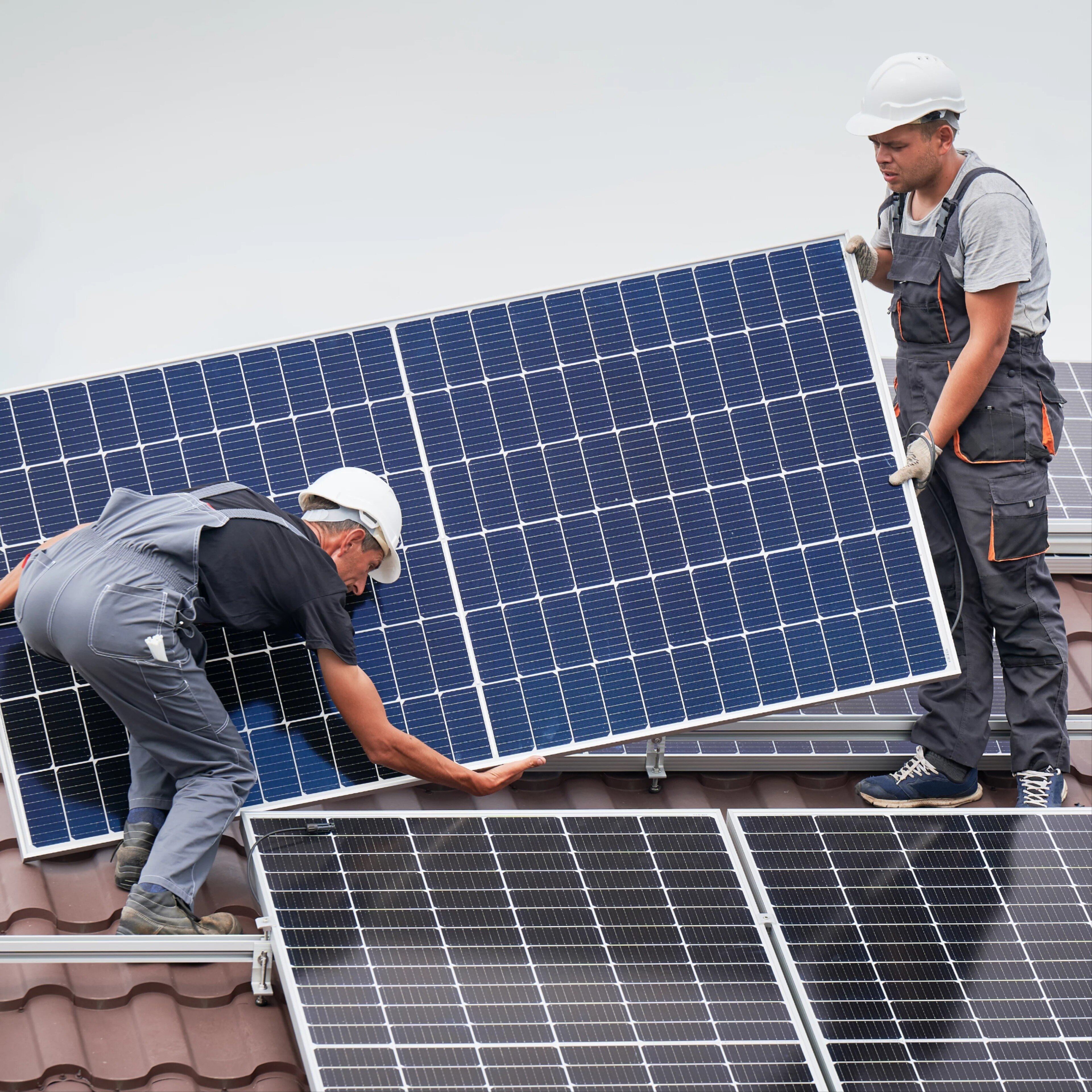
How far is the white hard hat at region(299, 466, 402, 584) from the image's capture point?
21.0ft

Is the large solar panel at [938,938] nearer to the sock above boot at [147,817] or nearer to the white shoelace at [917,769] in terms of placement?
the white shoelace at [917,769]

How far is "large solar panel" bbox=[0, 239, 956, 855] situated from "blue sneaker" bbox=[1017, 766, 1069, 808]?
81 centimetres

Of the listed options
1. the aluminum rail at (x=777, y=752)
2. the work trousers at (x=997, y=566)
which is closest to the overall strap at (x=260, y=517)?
the aluminum rail at (x=777, y=752)

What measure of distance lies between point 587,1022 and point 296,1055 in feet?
3.77

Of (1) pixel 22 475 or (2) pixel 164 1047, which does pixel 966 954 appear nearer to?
(2) pixel 164 1047

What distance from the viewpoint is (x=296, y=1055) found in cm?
570

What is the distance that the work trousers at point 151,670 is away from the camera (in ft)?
19.3

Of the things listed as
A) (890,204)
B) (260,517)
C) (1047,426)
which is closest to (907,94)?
(890,204)

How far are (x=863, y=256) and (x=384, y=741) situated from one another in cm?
330

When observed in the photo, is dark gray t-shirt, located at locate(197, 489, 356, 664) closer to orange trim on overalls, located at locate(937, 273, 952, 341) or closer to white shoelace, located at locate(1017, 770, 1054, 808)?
orange trim on overalls, located at locate(937, 273, 952, 341)

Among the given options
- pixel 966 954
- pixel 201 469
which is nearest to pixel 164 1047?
pixel 201 469

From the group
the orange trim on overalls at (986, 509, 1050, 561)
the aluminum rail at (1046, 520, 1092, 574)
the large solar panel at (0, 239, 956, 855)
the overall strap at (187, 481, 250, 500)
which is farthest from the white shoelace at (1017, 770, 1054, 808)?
the overall strap at (187, 481, 250, 500)

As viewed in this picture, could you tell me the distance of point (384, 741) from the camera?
6.20 m

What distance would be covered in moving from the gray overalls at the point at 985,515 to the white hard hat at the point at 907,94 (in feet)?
1.23
